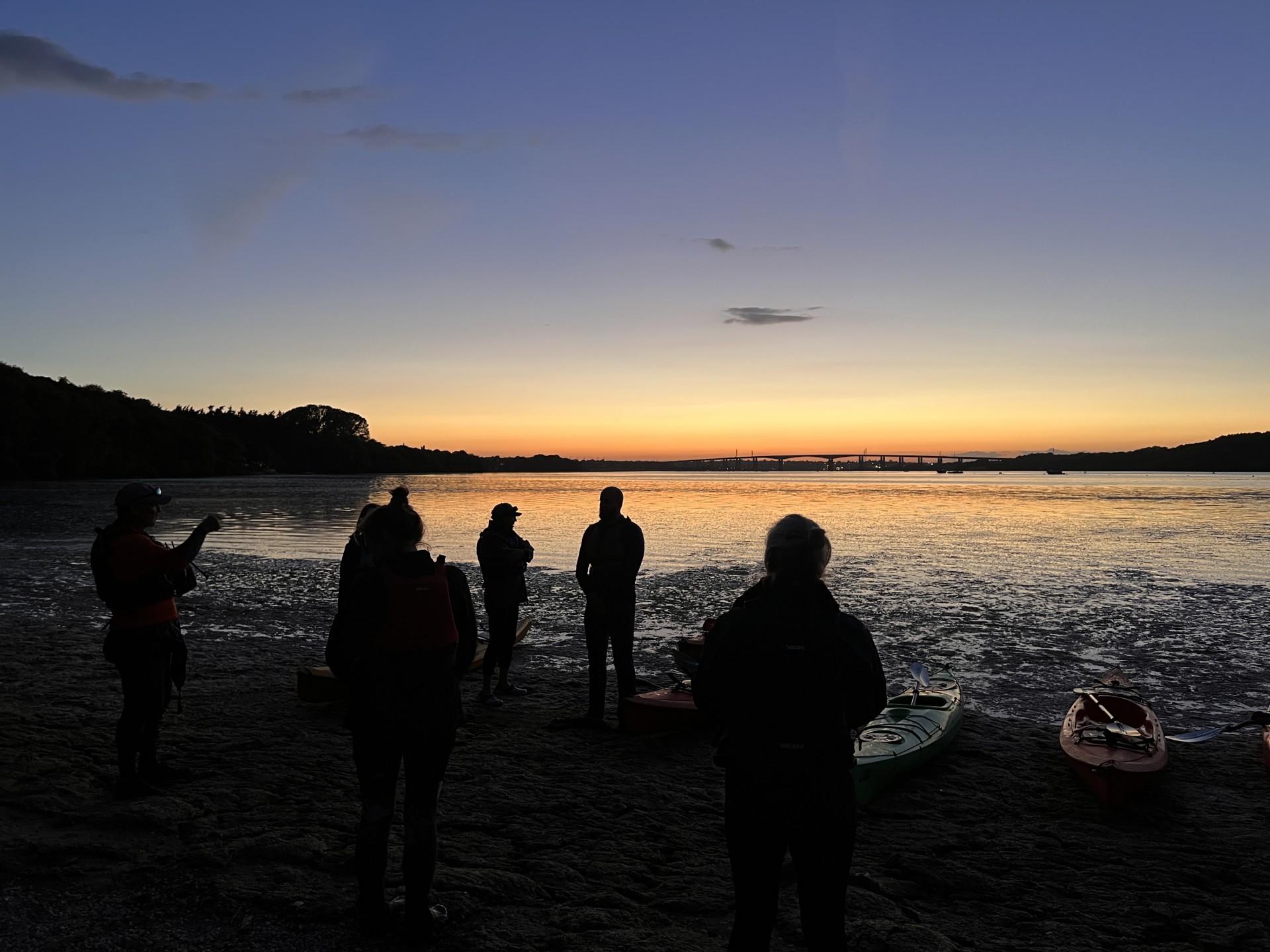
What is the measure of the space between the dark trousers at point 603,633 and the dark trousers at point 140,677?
347 cm

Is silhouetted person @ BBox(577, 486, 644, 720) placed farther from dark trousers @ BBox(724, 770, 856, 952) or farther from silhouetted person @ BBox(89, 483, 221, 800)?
dark trousers @ BBox(724, 770, 856, 952)

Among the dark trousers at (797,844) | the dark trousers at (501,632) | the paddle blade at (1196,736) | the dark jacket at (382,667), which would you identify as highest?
the dark jacket at (382,667)

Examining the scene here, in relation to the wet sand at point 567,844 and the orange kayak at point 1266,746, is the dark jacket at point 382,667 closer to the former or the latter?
the wet sand at point 567,844

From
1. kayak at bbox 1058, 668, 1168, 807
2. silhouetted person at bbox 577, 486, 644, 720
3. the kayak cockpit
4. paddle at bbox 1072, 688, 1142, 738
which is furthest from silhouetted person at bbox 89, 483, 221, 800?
paddle at bbox 1072, 688, 1142, 738

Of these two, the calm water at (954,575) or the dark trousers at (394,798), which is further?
the calm water at (954,575)

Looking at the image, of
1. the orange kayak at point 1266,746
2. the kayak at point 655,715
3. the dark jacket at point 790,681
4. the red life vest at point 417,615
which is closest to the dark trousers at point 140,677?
the red life vest at point 417,615

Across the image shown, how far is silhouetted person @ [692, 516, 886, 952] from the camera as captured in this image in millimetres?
2963

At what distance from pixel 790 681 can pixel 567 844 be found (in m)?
3.11

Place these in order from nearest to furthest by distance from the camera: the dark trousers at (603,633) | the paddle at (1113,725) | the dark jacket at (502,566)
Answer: the paddle at (1113,725) < the dark trousers at (603,633) < the dark jacket at (502,566)

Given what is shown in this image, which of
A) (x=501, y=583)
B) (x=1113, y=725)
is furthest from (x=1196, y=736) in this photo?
(x=501, y=583)

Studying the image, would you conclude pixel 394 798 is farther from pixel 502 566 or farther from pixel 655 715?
pixel 502 566

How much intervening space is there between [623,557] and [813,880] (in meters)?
4.93

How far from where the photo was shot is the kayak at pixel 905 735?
677 centimetres

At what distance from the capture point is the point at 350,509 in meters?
48.2
